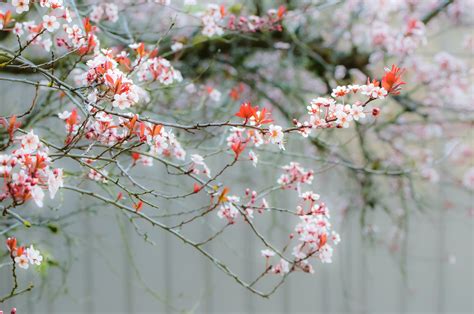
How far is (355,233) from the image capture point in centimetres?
295

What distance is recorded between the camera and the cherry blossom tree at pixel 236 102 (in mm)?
1099

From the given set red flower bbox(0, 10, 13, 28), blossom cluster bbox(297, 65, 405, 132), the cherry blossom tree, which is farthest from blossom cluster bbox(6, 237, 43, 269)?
blossom cluster bbox(297, 65, 405, 132)

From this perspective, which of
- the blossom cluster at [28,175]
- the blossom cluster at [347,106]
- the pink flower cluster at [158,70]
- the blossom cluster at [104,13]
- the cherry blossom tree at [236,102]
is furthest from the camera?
the blossom cluster at [104,13]

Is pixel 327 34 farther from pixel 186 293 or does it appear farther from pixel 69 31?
pixel 69 31

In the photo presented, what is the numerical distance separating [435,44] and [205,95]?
4.61 feet

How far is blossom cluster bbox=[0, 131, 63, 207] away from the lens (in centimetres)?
83

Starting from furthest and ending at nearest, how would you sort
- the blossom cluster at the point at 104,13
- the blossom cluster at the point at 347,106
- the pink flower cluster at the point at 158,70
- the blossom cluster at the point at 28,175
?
the blossom cluster at the point at 104,13
the pink flower cluster at the point at 158,70
the blossom cluster at the point at 347,106
the blossom cluster at the point at 28,175

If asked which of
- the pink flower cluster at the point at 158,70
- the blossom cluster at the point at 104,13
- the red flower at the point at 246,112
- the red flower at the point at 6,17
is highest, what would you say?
the blossom cluster at the point at 104,13

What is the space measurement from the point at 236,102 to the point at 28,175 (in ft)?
4.11

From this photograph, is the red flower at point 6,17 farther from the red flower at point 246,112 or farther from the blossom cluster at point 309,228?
the blossom cluster at point 309,228

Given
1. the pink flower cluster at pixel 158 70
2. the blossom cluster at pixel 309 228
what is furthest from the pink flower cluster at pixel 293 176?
the pink flower cluster at pixel 158 70

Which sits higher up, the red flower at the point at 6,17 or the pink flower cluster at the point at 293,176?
the red flower at the point at 6,17

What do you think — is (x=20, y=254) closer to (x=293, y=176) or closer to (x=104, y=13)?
(x=293, y=176)

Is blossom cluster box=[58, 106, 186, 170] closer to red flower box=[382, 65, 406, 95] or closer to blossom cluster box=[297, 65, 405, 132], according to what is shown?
blossom cluster box=[297, 65, 405, 132]
